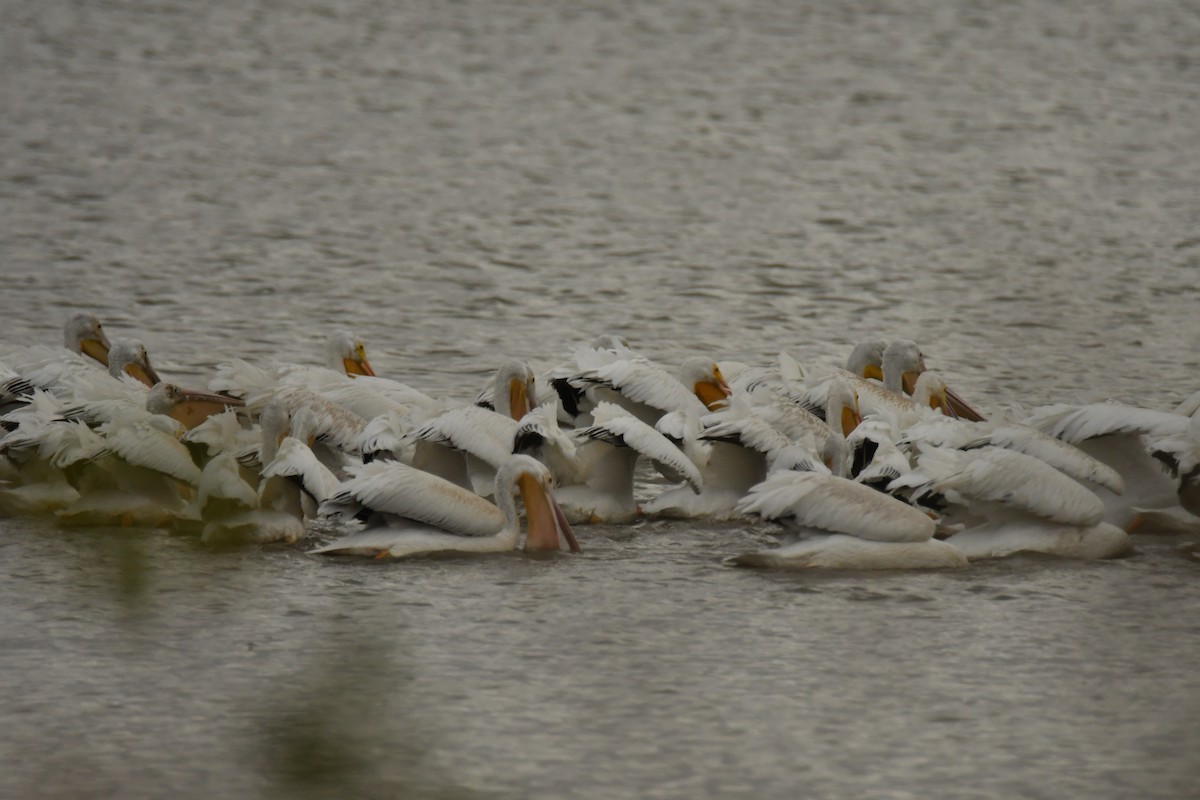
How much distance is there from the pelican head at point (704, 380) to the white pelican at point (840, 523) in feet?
4.52

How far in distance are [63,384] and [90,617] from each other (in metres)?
1.68

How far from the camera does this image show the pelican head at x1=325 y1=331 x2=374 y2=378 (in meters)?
8.05

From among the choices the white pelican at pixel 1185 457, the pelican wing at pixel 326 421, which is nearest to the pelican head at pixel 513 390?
the pelican wing at pixel 326 421

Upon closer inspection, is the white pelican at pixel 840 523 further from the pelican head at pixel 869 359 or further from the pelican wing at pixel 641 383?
the pelican head at pixel 869 359

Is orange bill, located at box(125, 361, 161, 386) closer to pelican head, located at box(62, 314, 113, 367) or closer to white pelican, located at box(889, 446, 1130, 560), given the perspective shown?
pelican head, located at box(62, 314, 113, 367)

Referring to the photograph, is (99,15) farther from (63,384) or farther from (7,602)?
(7,602)

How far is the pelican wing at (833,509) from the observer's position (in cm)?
623

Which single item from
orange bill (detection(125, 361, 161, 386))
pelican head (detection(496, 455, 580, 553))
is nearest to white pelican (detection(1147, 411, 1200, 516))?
pelican head (detection(496, 455, 580, 553))

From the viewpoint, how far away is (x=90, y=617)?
567 cm

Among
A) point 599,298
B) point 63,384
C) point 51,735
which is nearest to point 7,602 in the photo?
point 51,735

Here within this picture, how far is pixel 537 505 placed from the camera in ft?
21.1

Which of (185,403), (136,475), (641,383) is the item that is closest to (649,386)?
(641,383)

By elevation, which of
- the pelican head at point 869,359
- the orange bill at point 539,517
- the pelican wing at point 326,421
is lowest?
the orange bill at point 539,517

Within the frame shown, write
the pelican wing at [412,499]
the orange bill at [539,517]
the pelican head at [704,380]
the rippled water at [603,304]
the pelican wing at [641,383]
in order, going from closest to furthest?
the rippled water at [603,304] < the pelican wing at [412,499] < the orange bill at [539,517] < the pelican wing at [641,383] < the pelican head at [704,380]
